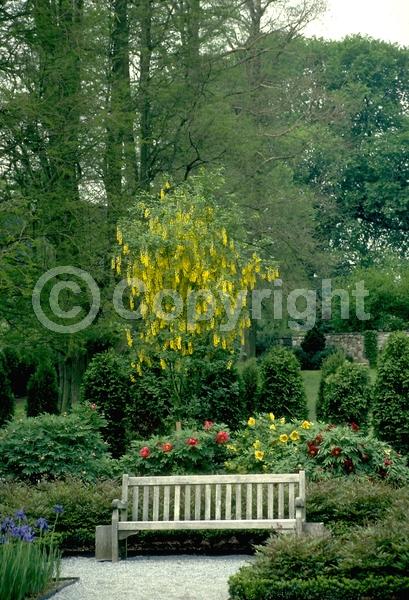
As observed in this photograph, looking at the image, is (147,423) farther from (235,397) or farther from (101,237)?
(101,237)

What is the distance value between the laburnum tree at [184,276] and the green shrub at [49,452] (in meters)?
2.42

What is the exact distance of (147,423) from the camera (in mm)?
13898

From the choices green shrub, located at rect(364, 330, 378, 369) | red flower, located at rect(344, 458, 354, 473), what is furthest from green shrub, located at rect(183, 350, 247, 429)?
green shrub, located at rect(364, 330, 378, 369)

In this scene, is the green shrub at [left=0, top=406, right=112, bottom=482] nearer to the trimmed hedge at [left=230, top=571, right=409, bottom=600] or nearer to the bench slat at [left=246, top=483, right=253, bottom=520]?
the bench slat at [left=246, top=483, right=253, bottom=520]

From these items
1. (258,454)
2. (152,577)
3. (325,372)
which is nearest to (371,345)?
(325,372)

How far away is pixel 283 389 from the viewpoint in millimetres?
13906

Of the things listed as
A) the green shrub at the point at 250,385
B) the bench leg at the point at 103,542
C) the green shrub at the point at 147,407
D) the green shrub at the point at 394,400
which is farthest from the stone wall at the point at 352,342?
the bench leg at the point at 103,542

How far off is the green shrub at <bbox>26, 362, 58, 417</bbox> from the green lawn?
661 centimetres

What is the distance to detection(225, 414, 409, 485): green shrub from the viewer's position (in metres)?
9.53

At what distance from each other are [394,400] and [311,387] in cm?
1140

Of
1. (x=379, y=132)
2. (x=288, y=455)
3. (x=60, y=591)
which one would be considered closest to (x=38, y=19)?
(x=288, y=455)

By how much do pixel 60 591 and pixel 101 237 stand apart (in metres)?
9.71

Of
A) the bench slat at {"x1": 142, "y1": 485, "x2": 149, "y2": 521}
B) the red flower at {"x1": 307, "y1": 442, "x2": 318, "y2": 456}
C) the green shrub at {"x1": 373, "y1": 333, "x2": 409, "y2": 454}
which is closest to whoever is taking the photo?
the bench slat at {"x1": 142, "y1": 485, "x2": 149, "y2": 521}

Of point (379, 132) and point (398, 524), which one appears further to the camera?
point (379, 132)
